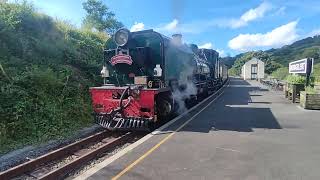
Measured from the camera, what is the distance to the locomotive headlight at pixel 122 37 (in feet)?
44.3

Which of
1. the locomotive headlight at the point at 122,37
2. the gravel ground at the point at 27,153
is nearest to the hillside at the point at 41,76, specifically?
the gravel ground at the point at 27,153

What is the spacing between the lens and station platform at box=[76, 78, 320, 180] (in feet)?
23.2

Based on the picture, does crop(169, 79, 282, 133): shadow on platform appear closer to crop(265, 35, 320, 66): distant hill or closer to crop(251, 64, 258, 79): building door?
crop(251, 64, 258, 79): building door

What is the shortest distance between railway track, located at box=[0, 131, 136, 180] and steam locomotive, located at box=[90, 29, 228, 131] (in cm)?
79

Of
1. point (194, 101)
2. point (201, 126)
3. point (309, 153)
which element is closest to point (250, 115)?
point (201, 126)

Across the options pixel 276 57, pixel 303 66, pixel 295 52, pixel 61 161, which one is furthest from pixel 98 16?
pixel 295 52

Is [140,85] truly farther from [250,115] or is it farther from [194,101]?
[194,101]

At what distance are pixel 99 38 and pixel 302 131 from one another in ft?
47.7

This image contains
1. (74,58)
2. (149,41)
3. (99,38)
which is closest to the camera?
(149,41)

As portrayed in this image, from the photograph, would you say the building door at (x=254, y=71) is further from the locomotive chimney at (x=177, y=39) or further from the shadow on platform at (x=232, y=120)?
the locomotive chimney at (x=177, y=39)

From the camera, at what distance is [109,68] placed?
14305mm

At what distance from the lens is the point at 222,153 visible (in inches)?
340

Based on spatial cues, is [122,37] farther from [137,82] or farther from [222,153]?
[222,153]

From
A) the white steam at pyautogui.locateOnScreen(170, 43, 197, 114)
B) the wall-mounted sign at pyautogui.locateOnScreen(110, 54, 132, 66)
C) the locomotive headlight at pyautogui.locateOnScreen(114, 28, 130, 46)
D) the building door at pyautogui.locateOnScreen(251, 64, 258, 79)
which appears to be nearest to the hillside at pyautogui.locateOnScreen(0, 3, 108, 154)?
the wall-mounted sign at pyautogui.locateOnScreen(110, 54, 132, 66)
